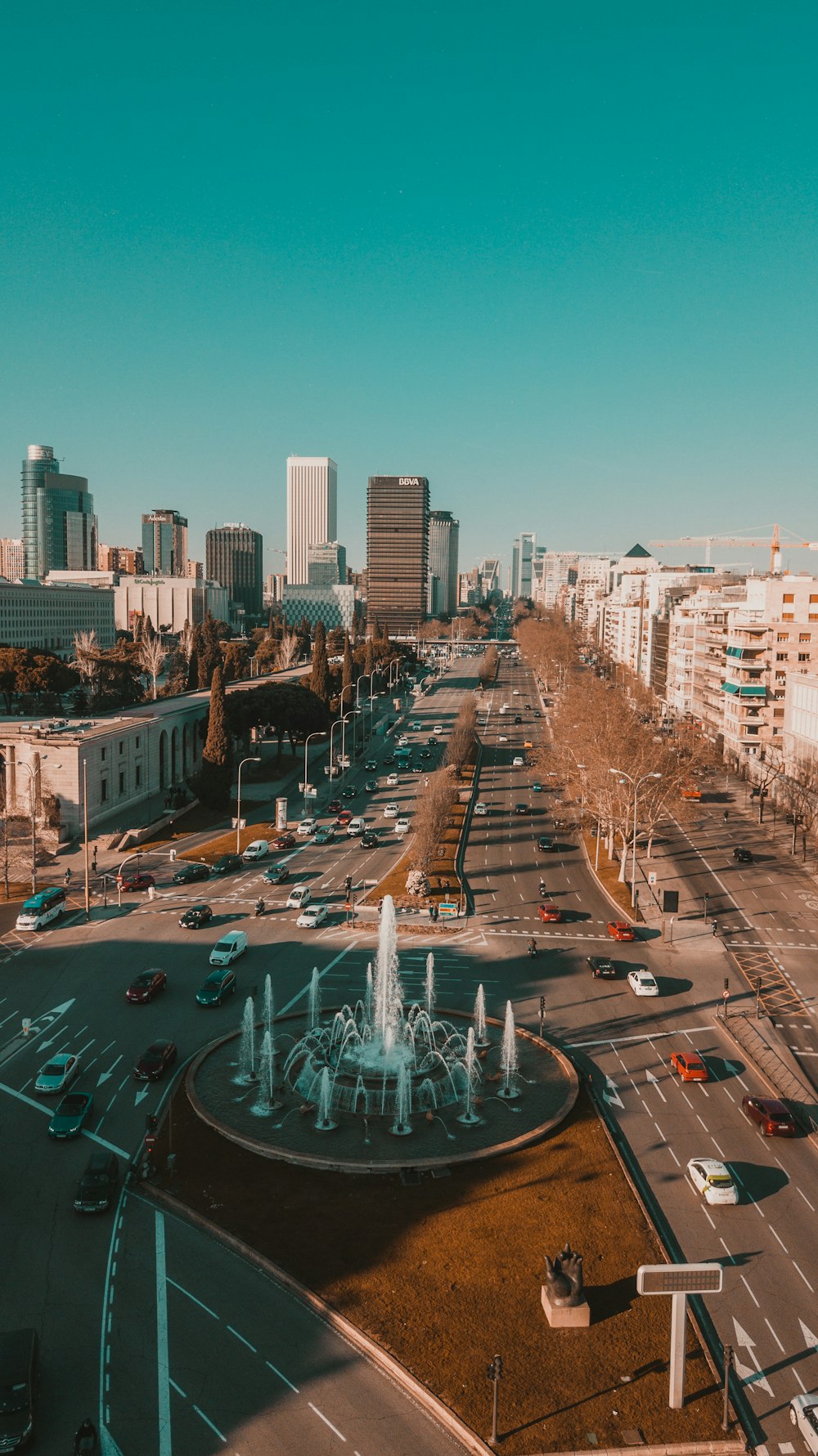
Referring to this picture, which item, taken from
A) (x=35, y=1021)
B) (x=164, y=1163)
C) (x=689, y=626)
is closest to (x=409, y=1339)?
(x=164, y=1163)

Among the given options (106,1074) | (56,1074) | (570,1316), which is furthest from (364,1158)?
(56,1074)

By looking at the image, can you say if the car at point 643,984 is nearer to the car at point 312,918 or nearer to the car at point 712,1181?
the car at point 712,1181

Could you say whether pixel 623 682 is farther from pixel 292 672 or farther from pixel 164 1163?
pixel 164 1163

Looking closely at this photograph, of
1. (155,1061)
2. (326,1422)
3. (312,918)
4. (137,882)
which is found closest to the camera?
(326,1422)

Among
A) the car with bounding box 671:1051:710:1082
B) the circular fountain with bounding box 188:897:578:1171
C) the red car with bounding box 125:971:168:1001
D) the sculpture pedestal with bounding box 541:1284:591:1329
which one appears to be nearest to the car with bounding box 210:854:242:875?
the red car with bounding box 125:971:168:1001

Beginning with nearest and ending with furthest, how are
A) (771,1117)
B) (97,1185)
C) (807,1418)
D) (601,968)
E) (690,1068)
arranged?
(807,1418) → (97,1185) → (771,1117) → (690,1068) → (601,968)

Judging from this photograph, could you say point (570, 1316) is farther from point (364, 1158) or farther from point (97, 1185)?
point (97, 1185)
